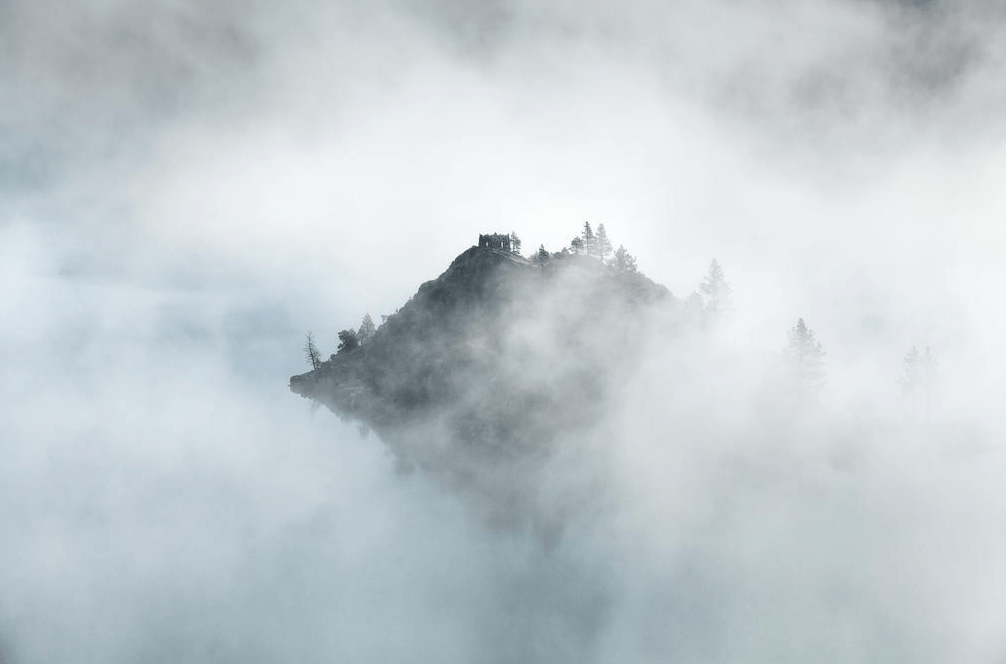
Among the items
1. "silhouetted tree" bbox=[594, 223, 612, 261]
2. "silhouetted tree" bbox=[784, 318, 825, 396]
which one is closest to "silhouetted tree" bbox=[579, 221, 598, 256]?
"silhouetted tree" bbox=[594, 223, 612, 261]

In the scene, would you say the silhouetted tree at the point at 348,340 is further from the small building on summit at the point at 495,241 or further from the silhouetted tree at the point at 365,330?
the small building on summit at the point at 495,241

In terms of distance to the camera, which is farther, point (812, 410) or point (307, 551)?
point (812, 410)

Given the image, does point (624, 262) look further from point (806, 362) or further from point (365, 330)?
point (365, 330)

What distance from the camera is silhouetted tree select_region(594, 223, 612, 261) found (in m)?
124

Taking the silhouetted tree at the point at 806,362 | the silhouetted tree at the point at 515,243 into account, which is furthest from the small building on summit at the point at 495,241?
the silhouetted tree at the point at 806,362

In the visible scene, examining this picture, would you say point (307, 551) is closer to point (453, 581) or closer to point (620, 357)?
point (453, 581)

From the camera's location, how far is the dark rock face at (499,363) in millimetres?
98688

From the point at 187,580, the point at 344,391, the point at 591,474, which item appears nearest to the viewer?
the point at 187,580

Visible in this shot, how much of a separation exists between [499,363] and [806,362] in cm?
6603

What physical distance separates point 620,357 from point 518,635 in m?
67.8

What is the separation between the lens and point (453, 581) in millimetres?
62750

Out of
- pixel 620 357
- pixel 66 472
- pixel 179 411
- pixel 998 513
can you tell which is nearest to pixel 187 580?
pixel 66 472

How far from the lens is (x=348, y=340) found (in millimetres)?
151000

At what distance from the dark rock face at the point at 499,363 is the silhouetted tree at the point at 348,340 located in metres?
13.0
